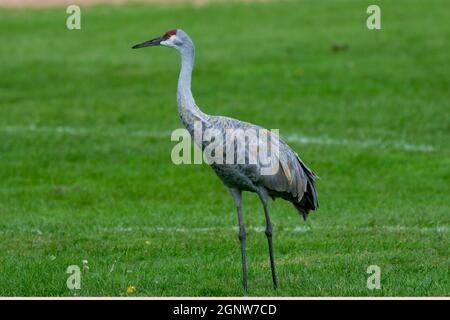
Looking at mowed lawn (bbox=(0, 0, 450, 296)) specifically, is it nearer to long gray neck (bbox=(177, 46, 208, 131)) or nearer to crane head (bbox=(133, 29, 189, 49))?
long gray neck (bbox=(177, 46, 208, 131))

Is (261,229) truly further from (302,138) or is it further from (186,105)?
(302,138)

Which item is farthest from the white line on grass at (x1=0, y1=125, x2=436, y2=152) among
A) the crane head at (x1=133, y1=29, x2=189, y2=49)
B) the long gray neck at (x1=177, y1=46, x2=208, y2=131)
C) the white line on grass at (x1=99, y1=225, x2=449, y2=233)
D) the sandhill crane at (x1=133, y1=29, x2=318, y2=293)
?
the long gray neck at (x1=177, y1=46, x2=208, y2=131)

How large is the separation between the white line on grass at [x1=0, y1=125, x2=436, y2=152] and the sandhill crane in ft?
27.1

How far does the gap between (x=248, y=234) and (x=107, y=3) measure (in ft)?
78.0

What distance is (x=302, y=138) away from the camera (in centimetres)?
1931

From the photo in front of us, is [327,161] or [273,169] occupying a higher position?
[273,169]

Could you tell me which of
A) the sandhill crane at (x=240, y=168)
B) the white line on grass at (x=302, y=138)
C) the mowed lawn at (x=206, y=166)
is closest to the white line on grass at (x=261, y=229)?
the mowed lawn at (x=206, y=166)

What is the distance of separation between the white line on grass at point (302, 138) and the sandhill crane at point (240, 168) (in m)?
8.27

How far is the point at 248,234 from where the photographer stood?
12.9 meters

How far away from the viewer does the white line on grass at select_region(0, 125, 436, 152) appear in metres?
18.7

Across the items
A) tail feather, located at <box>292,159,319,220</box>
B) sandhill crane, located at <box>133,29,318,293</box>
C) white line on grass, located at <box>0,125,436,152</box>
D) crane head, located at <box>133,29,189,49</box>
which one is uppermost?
crane head, located at <box>133,29,189,49</box>
